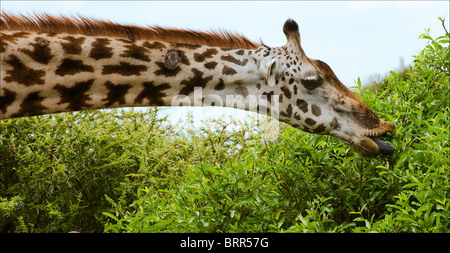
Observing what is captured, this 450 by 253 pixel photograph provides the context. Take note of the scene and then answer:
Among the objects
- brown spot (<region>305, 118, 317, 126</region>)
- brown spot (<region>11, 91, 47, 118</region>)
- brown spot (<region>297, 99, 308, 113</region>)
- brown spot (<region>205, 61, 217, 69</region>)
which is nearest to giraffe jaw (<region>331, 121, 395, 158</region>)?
brown spot (<region>305, 118, 317, 126</region>)

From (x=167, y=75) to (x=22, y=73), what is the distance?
114 cm

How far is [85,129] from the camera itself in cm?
671

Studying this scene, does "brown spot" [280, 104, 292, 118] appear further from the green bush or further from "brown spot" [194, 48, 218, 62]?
"brown spot" [194, 48, 218, 62]

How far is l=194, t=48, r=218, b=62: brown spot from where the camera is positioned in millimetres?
4579

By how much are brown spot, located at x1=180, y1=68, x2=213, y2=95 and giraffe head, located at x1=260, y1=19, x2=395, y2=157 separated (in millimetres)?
516

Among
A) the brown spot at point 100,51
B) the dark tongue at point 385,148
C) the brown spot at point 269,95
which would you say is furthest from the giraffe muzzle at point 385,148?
the brown spot at point 100,51

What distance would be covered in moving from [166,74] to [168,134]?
3.65m

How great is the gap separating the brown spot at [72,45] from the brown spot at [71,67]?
8 cm

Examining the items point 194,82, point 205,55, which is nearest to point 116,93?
point 194,82

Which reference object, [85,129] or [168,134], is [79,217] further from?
[168,134]

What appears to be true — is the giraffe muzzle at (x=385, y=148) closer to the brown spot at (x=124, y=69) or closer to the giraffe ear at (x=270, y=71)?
the giraffe ear at (x=270, y=71)

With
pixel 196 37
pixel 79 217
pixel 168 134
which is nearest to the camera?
pixel 196 37
